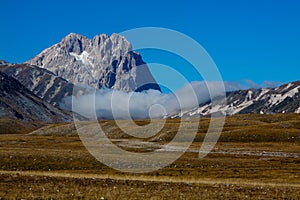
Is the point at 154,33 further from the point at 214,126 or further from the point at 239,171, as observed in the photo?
the point at 214,126

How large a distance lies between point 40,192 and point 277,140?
135m

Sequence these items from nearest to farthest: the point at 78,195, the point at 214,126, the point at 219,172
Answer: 1. the point at 78,195
2. the point at 219,172
3. the point at 214,126

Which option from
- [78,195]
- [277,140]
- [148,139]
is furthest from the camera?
[148,139]

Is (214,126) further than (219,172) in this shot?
Yes

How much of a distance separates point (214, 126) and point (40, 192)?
16044cm

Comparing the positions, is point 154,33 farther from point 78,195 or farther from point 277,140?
point 277,140

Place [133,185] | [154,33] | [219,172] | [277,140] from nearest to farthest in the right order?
[133,185], [154,33], [219,172], [277,140]

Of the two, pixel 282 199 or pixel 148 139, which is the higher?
pixel 148 139

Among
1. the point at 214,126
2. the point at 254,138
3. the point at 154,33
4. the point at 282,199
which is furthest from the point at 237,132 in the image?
the point at 282,199

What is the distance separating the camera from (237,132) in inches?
6417

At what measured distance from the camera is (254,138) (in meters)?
156

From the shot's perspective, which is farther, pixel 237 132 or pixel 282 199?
pixel 237 132

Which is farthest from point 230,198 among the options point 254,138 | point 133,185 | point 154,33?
point 254,138

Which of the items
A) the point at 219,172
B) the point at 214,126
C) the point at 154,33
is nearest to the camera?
the point at 154,33
